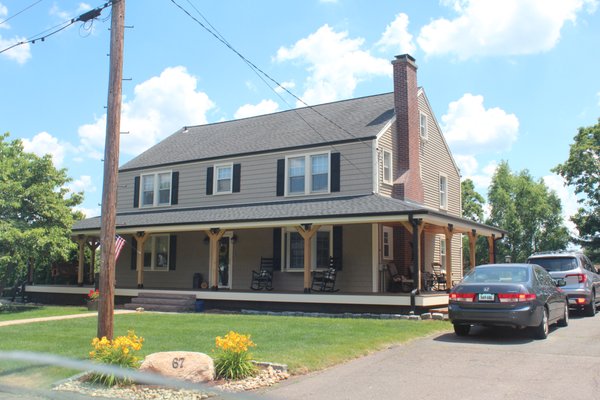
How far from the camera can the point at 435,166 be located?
23016mm

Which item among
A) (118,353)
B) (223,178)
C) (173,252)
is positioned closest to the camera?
(118,353)

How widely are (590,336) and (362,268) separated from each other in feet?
27.0

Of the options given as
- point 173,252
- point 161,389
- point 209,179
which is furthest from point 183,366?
point 173,252

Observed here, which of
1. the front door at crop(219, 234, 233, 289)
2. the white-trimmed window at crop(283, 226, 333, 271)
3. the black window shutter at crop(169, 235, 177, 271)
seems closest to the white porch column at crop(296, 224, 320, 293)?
the white-trimmed window at crop(283, 226, 333, 271)

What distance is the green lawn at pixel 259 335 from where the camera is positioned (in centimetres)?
934

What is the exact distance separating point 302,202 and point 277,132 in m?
4.52

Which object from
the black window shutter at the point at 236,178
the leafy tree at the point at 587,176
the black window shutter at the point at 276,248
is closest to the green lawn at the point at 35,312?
the black window shutter at the point at 276,248

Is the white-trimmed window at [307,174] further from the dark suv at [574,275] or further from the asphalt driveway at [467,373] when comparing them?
the asphalt driveway at [467,373]

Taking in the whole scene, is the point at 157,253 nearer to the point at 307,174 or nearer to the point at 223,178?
the point at 223,178

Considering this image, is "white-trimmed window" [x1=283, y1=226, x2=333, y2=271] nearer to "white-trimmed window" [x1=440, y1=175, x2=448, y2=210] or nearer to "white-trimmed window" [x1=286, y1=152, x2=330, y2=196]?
"white-trimmed window" [x1=286, y1=152, x2=330, y2=196]

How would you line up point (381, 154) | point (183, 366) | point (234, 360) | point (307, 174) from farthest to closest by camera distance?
point (307, 174) → point (381, 154) → point (234, 360) → point (183, 366)

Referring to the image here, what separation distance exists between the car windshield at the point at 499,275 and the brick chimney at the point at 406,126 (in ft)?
28.7

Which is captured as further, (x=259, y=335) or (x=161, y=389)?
(x=259, y=335)

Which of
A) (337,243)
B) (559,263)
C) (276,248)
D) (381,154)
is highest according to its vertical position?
(381,154)
